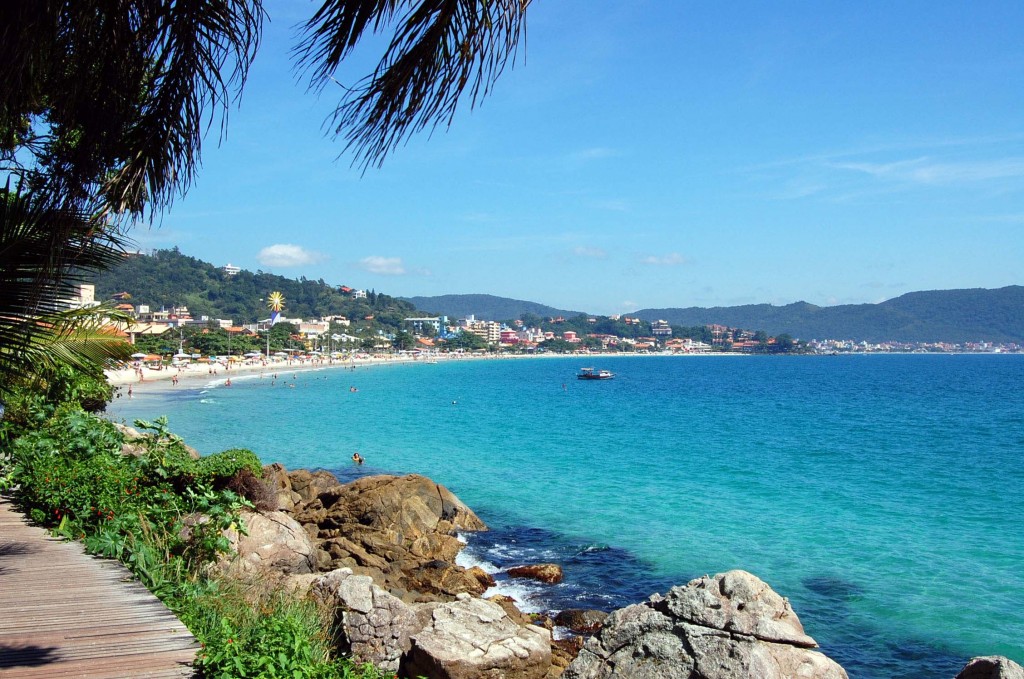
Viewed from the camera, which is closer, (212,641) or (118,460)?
(212,641)

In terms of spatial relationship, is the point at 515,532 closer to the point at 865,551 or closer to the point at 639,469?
the point at 865,551

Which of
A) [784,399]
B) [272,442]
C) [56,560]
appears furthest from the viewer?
[784,399]

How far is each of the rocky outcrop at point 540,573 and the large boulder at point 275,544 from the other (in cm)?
466

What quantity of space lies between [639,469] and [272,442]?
17707mm

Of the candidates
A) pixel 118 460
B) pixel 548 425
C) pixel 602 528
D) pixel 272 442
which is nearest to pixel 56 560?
pixel 118 460

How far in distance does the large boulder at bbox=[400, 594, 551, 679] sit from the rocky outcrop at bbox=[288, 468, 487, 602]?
3494 mm

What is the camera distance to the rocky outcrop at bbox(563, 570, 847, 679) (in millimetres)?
6496

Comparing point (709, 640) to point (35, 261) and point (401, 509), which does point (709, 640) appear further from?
point (401, 509)

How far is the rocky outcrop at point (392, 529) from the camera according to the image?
13508 mm

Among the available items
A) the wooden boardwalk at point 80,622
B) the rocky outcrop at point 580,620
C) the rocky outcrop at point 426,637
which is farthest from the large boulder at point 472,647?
the rocky outcrop at point 580,620

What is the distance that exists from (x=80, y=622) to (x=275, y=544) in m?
5.79

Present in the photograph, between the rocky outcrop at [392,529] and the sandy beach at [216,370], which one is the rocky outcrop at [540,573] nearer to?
the rocky outcrop at [392,529]

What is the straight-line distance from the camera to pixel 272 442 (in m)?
35.3

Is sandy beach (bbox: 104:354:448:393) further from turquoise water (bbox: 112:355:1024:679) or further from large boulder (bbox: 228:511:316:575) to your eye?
large boulder (bbox: 228:511:316:575)
